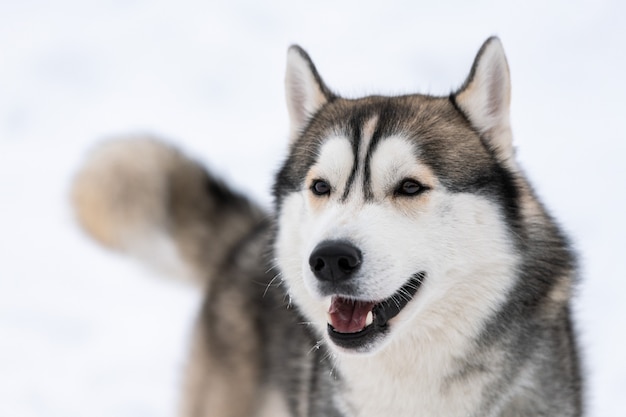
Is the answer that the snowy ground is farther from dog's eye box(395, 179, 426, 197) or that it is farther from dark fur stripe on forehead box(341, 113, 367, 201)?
dog's eye box(395, 179, 426, 197)

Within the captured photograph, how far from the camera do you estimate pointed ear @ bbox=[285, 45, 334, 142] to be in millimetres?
3178

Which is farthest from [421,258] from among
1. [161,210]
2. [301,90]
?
[161,210]

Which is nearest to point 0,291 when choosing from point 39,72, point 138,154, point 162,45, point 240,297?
point 138,154

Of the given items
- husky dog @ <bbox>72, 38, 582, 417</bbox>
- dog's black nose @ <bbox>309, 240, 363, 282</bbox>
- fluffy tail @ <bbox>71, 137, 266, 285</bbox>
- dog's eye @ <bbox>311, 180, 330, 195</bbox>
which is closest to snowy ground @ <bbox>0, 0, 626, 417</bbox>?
fluffy tail @ <bbox>71, 137, 266, 285</bbox>

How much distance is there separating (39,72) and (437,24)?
3.63m

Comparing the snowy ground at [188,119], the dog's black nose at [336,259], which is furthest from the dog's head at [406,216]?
the snowy ground at [188,119]

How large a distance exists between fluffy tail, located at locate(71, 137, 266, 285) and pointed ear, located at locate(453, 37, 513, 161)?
1487 millimetres

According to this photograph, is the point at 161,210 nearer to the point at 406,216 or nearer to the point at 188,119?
the point at 406,216

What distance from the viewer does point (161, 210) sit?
4.17 meters

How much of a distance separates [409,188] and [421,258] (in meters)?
0.23

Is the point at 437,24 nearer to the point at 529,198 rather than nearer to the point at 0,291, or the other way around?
the point at 0,291

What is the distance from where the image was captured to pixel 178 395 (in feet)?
13.5

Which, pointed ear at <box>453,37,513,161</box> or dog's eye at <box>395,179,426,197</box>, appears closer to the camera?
dog's eye at <box>395,179,426,197</box>

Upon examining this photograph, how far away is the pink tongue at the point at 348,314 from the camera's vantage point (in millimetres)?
2602
